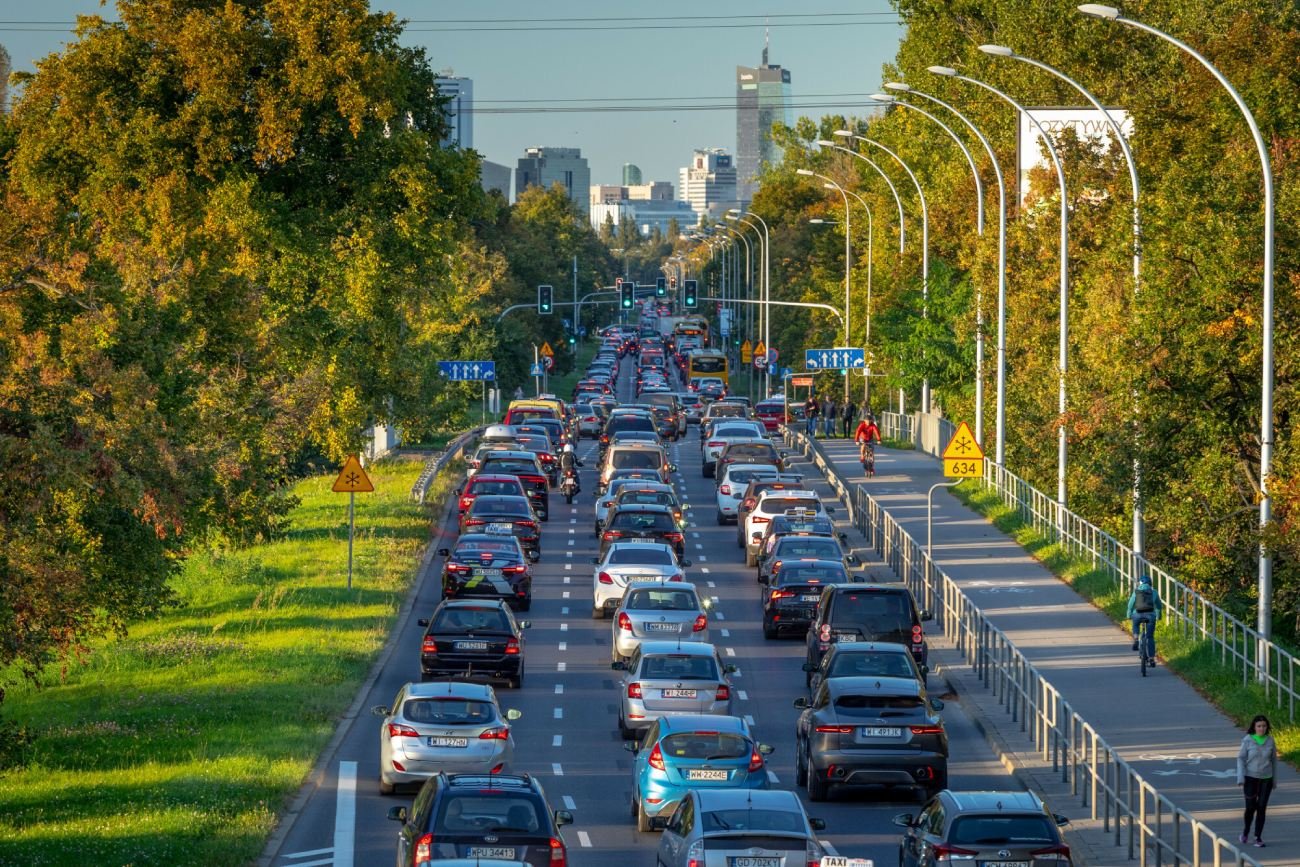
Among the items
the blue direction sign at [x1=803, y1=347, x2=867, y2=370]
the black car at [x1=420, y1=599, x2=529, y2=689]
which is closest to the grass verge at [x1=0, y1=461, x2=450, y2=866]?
the black car at [x1=420, y1=599, x2=529, y2=689]

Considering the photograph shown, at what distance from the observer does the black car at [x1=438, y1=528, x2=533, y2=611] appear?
38.2 metres

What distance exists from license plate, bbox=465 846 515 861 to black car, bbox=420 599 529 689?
44.9 feet

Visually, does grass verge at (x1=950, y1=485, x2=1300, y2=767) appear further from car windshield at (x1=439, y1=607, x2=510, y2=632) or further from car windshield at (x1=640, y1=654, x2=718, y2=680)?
car windshield at (x1=439, y1=607, x2=510, y2=632)

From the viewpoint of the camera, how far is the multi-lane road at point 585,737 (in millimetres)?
21172

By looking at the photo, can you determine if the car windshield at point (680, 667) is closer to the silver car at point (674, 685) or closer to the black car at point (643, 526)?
the silver car at point (674, 685)

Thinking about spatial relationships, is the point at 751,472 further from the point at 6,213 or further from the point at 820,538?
the point at 6,213

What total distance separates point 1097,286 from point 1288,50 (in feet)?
28.3

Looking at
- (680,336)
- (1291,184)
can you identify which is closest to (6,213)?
(1291,184)

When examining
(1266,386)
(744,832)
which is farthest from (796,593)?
(744,832)

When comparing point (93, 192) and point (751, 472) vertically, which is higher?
point (93, 192)

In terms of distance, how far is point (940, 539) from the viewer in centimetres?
4725

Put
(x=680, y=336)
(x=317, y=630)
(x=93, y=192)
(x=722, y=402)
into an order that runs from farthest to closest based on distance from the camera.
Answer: (x=680, y=336) → (x=722, y=402) → (x=93, y=192) → (x=317, y=630)

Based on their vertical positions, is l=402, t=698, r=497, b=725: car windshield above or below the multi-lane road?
above

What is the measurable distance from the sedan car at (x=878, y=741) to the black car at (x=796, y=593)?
40.7ft
